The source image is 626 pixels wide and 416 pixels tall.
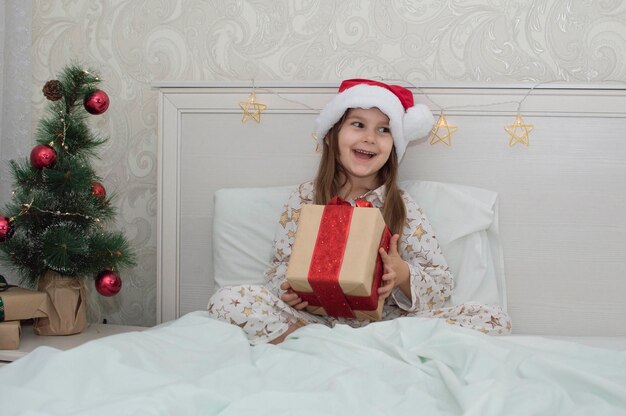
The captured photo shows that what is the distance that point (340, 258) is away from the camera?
4.73ft

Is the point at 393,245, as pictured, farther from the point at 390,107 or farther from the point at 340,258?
the point at 390,107

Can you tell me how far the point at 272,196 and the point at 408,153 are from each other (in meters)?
0.37

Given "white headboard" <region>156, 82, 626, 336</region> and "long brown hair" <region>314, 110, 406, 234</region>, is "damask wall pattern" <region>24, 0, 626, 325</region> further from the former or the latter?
"long brown hair" <region>314, 110, 406, 234</region>

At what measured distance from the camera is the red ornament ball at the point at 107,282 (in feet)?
5.92

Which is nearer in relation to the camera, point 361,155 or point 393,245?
point 393,245

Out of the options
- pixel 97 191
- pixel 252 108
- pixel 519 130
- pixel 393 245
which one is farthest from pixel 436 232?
pixel 97 191

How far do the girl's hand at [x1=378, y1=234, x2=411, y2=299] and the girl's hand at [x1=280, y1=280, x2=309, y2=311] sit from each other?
169mm

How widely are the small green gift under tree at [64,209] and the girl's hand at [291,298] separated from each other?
0.49 meters

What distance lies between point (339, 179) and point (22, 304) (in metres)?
0.81

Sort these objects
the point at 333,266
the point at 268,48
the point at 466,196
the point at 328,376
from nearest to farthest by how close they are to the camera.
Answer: the point at 328,376, the point at 333,266, the point at 466,196, the point at 268,48

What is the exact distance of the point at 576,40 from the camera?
6.36 feet

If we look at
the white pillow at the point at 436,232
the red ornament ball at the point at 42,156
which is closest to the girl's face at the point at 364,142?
the white pillow at the point at 436,232

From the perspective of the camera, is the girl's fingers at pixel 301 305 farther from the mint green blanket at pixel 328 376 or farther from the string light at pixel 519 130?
the string light at pixel 519 130

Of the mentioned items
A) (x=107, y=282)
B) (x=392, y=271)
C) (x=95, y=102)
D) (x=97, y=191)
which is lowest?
(x=107, y=282)
